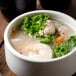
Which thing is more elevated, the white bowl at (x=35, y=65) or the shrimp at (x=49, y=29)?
the shrimp at (x=49, y=29)

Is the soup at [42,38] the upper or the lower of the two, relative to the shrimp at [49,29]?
lower

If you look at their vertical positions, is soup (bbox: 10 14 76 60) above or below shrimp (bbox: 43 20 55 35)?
below

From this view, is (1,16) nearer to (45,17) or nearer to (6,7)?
(6,7)

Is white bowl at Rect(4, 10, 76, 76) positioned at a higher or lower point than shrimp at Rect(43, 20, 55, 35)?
lower

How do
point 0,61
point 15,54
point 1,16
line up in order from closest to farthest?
point 15,54, point 0,61, point 1,16

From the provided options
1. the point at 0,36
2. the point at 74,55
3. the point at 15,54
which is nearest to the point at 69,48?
the point at 74,55
